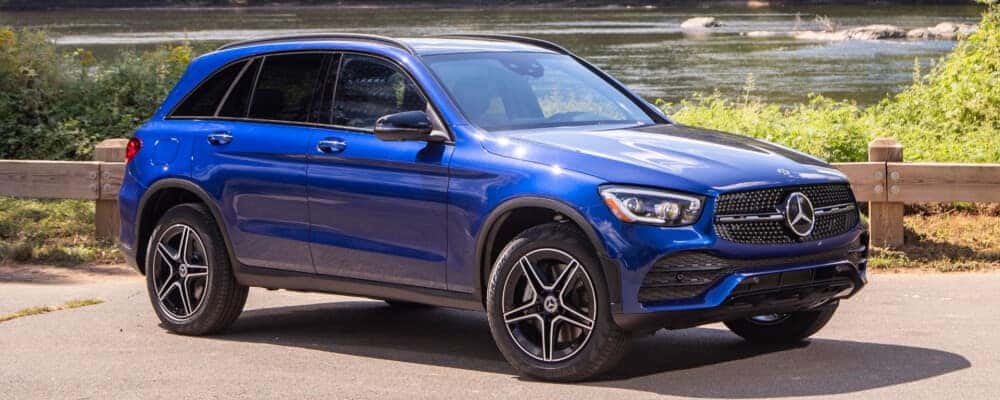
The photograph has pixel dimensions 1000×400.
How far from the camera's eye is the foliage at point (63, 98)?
15297 mm

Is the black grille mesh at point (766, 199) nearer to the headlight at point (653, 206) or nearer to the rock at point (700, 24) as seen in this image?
the headlight at point (653, 206)

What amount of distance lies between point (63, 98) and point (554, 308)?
34.1ft

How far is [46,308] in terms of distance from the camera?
948cm

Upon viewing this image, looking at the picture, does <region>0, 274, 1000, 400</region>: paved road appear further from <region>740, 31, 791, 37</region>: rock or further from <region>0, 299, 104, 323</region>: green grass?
<region>740, 31, 791, 37</region>: rock

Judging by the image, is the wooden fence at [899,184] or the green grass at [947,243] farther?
the wooden fence at [899,184]

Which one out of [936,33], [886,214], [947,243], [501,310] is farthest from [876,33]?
[501,310]

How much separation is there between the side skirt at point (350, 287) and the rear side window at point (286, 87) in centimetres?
78

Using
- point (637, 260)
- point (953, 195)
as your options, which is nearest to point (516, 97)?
point (637, 260)

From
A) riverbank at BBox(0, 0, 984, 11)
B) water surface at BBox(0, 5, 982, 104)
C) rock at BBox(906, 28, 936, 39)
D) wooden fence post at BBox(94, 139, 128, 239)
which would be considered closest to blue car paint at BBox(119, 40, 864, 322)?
wooden fence post at BBox(94, 139, 128, 239)

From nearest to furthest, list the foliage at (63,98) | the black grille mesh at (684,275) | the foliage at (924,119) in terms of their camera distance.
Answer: the black grille mesh at (684,275) → the foliage at (924,119) → the foliage at (63,98)

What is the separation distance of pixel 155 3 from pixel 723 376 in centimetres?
12334

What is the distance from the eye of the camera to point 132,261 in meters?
8.77

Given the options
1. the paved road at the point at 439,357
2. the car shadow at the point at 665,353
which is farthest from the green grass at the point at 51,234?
the car shadow at the point at 665,353

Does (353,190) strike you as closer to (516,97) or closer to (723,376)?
(516,97)
